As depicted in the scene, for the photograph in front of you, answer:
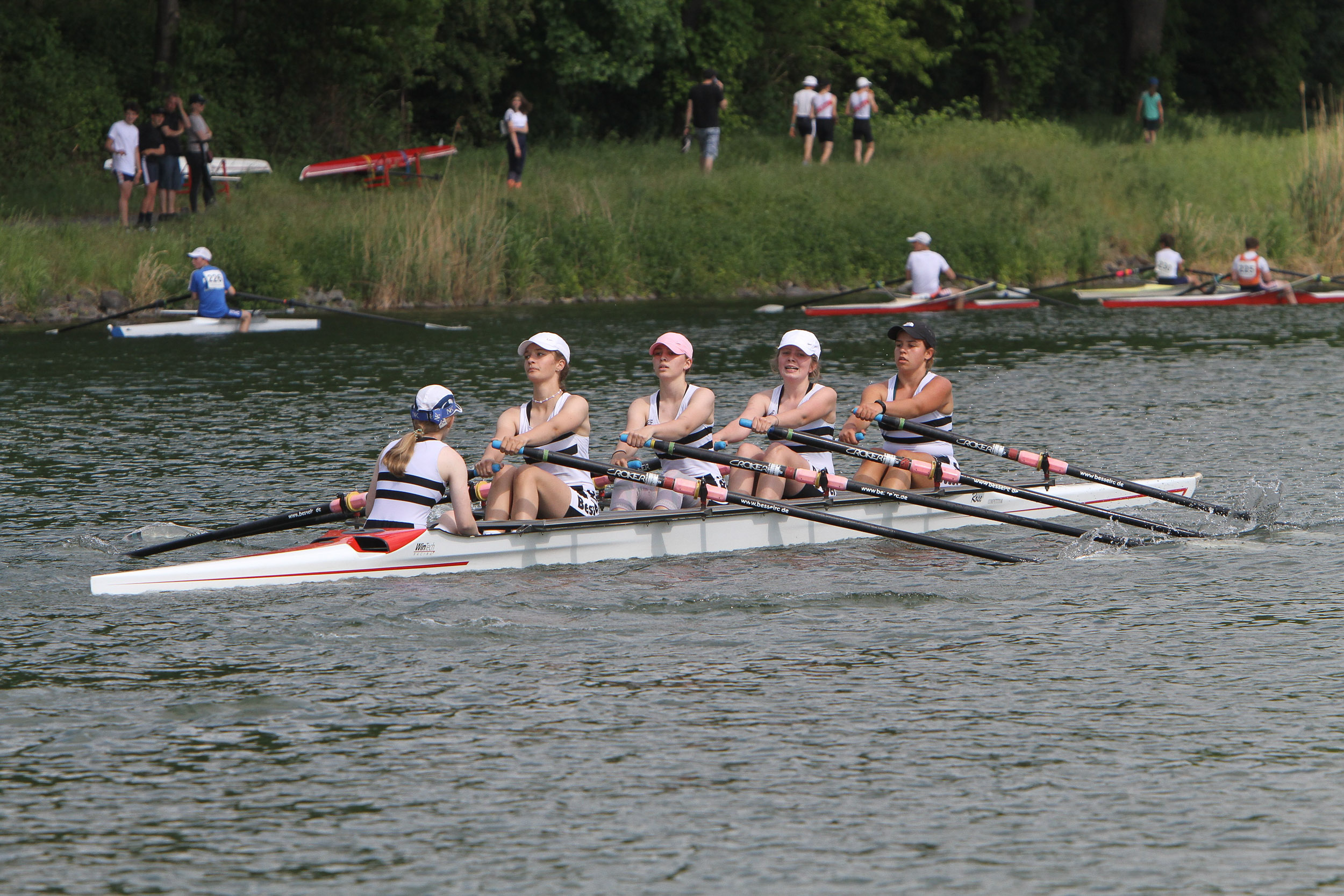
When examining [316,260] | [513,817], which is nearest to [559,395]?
[513,817]

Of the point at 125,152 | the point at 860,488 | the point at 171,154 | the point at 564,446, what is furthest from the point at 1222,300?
the point at 564,446

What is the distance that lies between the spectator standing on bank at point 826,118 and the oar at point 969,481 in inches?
937

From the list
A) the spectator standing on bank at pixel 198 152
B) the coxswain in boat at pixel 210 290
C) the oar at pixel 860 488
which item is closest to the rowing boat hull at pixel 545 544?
the oar at pixel 860 488

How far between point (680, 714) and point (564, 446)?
10.8ft

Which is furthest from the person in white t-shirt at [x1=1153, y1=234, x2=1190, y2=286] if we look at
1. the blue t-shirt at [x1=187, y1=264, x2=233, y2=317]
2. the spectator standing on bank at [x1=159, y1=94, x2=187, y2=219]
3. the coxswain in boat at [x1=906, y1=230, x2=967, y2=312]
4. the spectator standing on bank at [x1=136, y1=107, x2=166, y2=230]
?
the spectator standing on bank at [x1=136, y1=107, x2=166, y2=230]

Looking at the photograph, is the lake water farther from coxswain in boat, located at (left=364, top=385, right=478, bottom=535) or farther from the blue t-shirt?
the blue t-shirt

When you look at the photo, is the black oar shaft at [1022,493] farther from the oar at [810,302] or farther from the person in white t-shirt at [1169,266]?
the person in white t-shirt at [1169,266]

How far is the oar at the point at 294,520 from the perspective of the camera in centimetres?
1027

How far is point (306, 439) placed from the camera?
51.8 feet

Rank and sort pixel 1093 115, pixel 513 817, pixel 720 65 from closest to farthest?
pixel 513 817 → pixel 720 65 → pixel 1093 115

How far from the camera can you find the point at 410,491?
32.4 feet

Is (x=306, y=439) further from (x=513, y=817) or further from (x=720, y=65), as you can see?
(x=720, y=65)

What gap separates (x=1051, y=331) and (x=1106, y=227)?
31.8ft

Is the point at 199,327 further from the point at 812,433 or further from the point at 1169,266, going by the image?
the point at 1169,266
